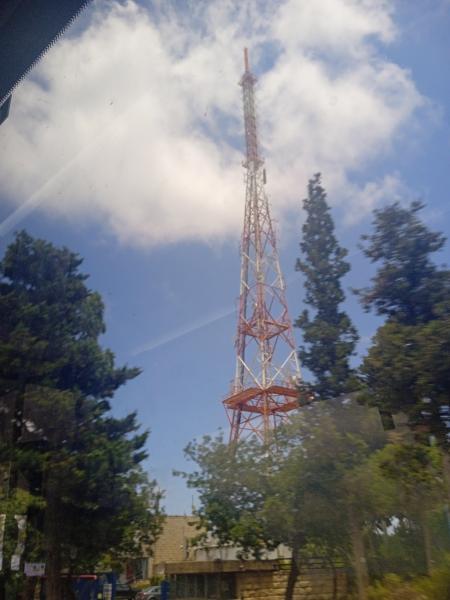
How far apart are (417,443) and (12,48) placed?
10.6ft

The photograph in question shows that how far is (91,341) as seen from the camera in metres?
5.22

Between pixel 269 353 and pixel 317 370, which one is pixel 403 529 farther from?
pixel 269 353

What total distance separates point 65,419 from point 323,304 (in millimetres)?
2526

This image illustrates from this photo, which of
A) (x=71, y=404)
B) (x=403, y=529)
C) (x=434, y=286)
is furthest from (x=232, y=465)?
(x=434, y=286)

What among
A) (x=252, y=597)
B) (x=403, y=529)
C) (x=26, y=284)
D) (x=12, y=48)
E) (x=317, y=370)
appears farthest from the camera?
(x=26, y=284)

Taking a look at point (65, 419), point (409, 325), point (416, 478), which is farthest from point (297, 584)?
point (65, 419)

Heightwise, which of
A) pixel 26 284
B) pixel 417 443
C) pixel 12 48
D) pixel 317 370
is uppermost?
pixel 26 284

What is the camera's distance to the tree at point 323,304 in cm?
415

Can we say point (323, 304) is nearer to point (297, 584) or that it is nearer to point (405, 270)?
point (405, 270)

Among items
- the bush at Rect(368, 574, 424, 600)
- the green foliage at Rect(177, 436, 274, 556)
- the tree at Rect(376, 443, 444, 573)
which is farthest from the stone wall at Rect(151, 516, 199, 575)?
the tree at Rect(376, 443, 444, 573)

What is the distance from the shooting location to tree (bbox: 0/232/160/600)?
475cm

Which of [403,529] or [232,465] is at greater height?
[232,465]

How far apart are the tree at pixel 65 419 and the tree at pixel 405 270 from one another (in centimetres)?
231

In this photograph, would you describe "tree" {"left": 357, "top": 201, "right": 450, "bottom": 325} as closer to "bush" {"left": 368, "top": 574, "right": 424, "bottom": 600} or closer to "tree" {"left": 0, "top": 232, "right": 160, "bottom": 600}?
"bush" {"left": 368, "top": 574, "right": 424, "bottom": 600}
